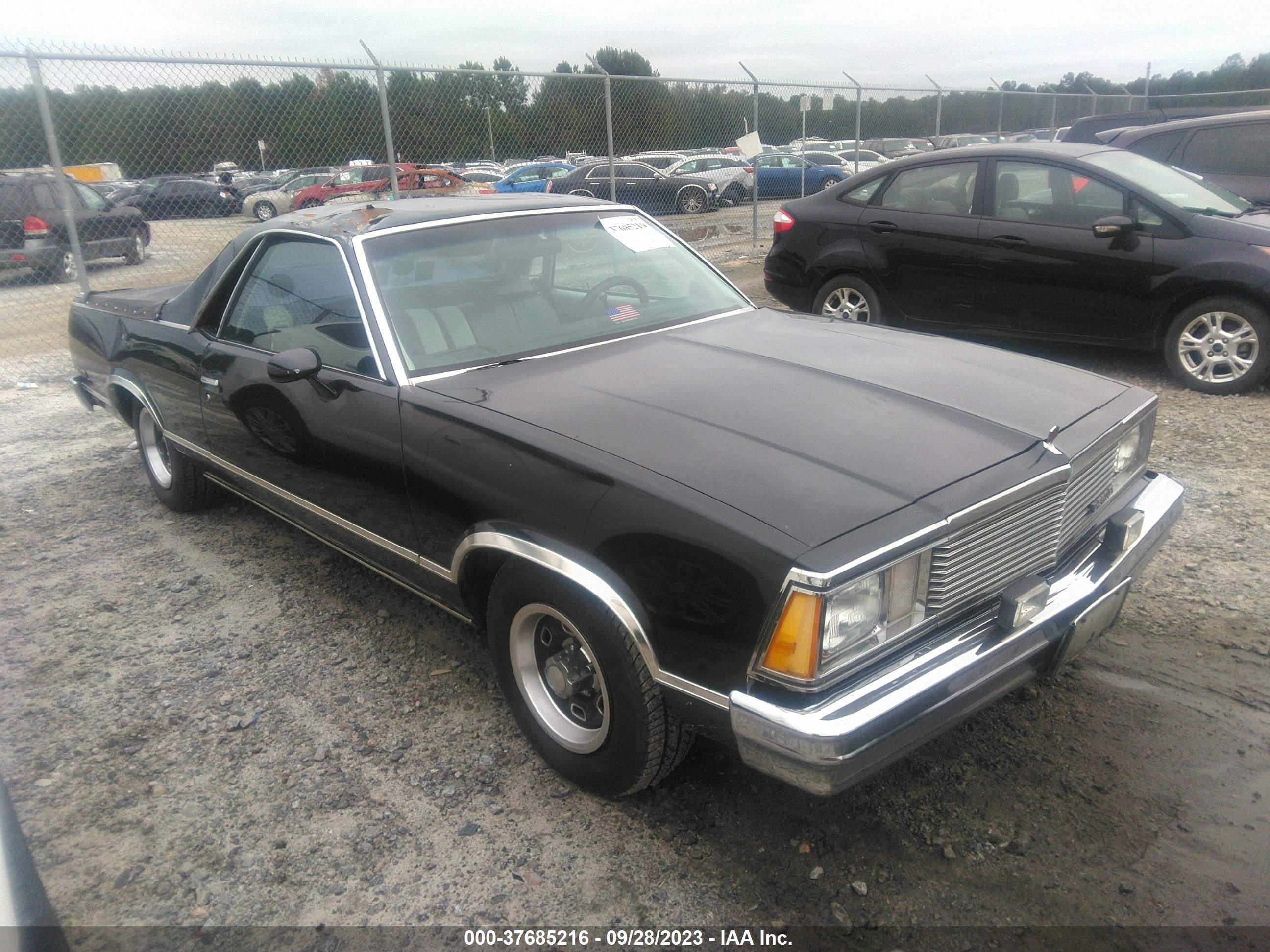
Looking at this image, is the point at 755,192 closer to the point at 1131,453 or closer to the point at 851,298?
the point at 851,298

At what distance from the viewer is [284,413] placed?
3301 mm

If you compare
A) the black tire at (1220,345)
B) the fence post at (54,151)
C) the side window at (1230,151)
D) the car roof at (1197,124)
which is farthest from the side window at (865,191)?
the fence post at (54,151)

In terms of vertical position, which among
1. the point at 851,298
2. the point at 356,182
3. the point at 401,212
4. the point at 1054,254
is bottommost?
the point at 851,298

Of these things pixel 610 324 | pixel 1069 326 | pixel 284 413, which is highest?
pixel 610 324

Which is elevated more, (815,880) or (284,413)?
(284,413)

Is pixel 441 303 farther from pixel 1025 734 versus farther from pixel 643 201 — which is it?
pixel 643 201

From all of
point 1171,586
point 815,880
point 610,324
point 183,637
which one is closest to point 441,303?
point 610,324

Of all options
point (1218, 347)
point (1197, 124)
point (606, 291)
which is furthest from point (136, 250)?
point (1197, 124)

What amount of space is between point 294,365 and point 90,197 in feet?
26.3

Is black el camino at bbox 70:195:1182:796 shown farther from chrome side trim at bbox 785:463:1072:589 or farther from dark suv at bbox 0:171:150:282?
dark suv at bbox 0:171:150:282

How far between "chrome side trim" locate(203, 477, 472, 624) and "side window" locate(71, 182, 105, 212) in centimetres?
544

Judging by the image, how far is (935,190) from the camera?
21.3 feet

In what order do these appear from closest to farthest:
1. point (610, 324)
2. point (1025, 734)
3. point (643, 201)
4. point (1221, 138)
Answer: point (1025, 734) < point (610, 324) < point (1221, 138) < point (643, 201)

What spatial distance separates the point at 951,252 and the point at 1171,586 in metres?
3.44
